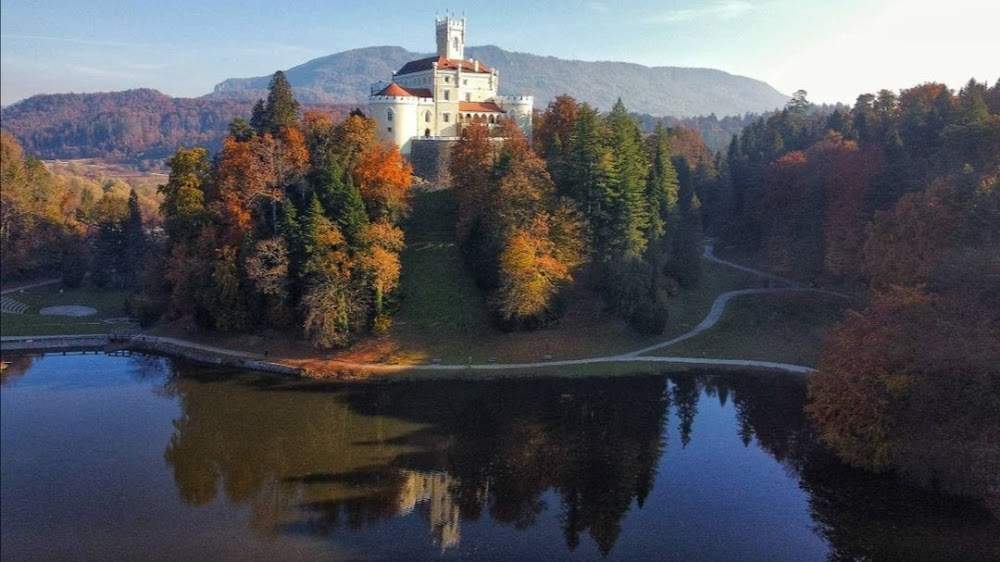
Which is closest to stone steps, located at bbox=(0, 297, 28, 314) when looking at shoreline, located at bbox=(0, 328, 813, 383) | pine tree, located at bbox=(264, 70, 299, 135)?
shoreline, located at bbox=(0, 328, 813, 383)

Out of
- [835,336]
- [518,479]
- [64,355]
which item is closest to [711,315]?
[835,336]

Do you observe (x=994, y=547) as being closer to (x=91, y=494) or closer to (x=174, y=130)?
(x=91, y=494)

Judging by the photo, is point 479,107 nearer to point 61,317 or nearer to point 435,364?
point 435,364

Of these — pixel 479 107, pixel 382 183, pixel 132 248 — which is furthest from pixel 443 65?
pixel 132 248

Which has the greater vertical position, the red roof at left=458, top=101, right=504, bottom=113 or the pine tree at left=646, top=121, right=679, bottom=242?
the red roof at left=458, top=101, right=504, bottom=113

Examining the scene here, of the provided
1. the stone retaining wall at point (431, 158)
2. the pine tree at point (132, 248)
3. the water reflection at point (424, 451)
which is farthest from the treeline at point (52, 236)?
the water reflection at point (424, 451)

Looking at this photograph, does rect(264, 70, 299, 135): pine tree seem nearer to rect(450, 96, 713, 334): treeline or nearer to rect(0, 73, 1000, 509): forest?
rect(0, 73, 1000, 509): forest

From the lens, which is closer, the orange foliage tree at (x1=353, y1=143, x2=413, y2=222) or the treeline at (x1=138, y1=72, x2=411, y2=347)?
the treeline at (x1=138, y1=72, x2=411, y2=347)
